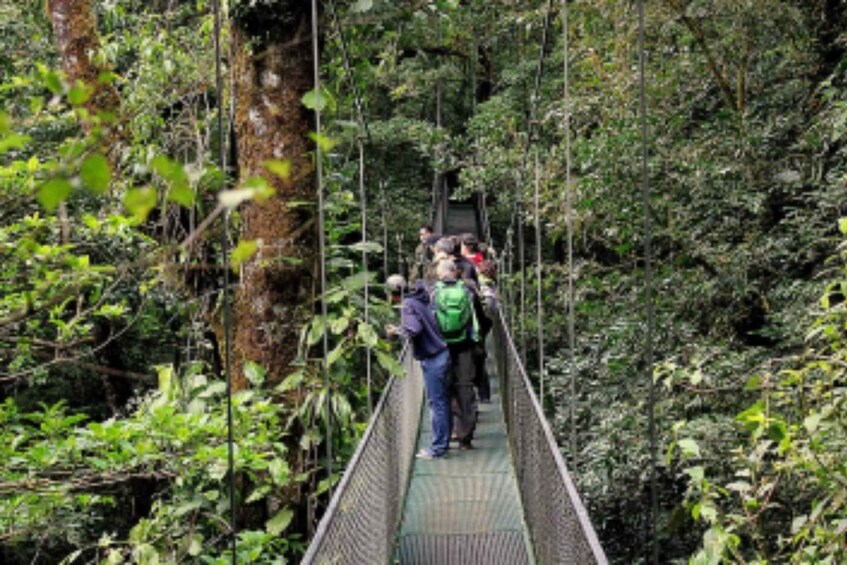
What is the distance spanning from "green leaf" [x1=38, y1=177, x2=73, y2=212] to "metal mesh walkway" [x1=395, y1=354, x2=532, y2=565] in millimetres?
2611

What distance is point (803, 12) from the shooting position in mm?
4543

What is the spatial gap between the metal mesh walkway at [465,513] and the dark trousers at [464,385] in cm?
11

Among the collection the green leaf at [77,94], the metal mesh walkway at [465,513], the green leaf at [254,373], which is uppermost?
the green leaf at [77,94]

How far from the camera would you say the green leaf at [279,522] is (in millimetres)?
2877

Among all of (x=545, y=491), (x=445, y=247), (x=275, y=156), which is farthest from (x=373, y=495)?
(x=445, y=247)

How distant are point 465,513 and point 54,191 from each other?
304cm

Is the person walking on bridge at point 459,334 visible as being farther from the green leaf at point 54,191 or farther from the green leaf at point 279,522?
the green leaf at point 54,191

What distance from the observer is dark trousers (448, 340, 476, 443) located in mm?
4156

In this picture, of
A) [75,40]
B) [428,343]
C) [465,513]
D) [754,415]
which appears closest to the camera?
[754,415]

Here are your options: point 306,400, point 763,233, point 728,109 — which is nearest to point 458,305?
point 306,400

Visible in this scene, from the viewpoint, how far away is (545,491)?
243cm

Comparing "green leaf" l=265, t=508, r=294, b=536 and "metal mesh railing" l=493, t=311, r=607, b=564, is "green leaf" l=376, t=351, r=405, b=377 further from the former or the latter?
"green leaf" l=265, t=508, r=294, b=536

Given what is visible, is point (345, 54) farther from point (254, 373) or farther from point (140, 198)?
point (140, 198)

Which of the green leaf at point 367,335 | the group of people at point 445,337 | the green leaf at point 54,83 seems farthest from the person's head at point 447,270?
the green leaf at point 54,83
